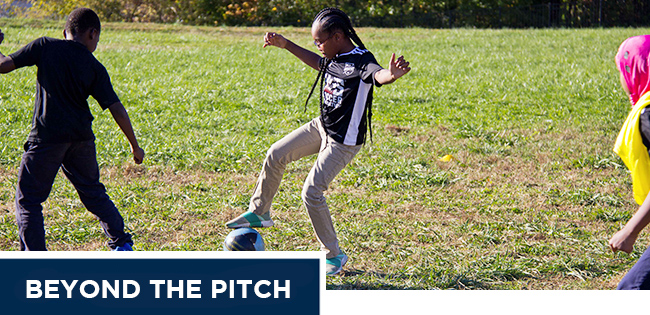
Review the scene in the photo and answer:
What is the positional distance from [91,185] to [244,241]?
107 cm

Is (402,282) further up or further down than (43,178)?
further down

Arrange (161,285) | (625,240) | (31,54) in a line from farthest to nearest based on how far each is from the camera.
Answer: (31,54) < (625,240) < (161,285)

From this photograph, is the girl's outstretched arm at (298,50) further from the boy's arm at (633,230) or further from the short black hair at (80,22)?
the boy's arm at (633,230)

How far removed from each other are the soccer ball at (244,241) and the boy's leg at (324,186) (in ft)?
1.31

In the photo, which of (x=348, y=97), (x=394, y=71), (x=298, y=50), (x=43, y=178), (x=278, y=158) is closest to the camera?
(x=394, y=71)

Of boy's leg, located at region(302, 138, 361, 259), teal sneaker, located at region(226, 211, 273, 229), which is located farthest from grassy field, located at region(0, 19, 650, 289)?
boy's leg, located at region(302, 138, 361, 259)

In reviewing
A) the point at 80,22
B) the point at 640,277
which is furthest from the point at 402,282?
the point at 80,22

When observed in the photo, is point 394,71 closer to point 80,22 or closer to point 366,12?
point 80,22

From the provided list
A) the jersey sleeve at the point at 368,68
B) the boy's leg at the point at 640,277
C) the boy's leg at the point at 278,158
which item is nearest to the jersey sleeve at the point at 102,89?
the boy's leg at the point at 278,158

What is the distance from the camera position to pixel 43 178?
14.3ft

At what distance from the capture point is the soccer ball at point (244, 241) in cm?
460

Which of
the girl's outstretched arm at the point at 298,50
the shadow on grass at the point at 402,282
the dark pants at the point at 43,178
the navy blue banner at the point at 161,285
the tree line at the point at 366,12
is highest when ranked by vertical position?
the tree line at the point at 366,12

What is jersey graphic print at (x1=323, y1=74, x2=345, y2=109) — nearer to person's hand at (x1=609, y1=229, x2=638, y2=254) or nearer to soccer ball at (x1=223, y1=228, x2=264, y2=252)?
soccer ball at (x1=223, y1=228, x2=264, y2=252)

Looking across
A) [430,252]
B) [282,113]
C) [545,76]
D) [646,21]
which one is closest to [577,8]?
[646,21]
